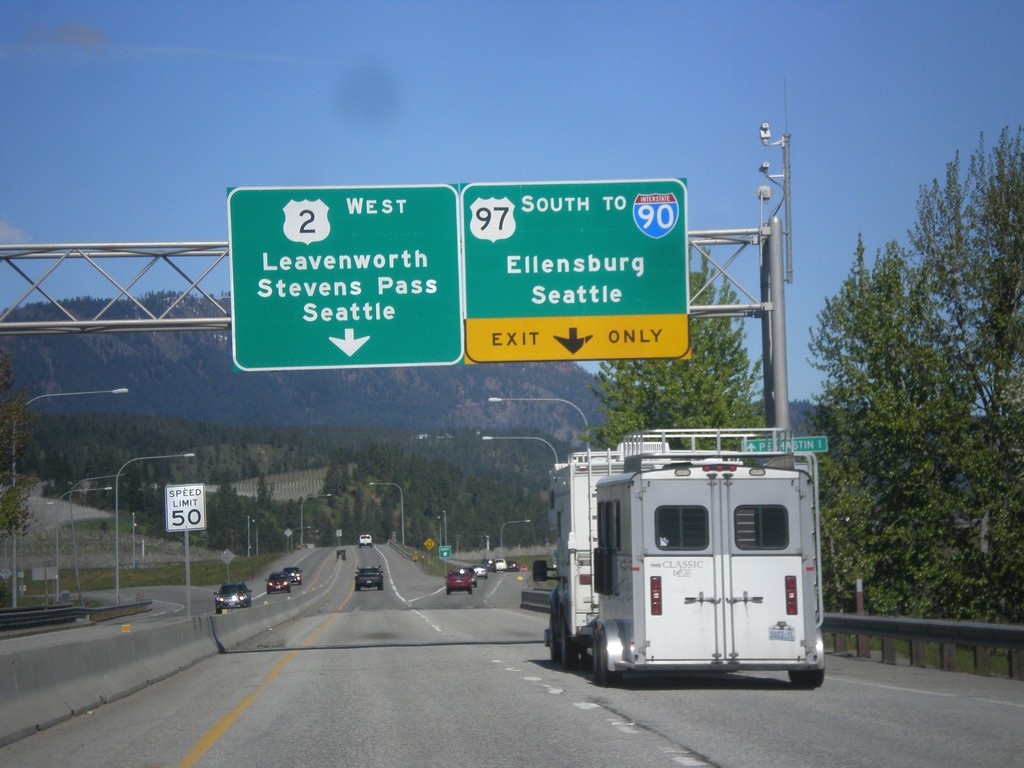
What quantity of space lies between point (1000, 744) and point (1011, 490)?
84.5ft

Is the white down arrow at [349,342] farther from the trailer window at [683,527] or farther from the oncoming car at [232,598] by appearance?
the oncoming car at [232,598]

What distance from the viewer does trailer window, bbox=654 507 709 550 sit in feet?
50.8

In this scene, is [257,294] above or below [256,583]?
above

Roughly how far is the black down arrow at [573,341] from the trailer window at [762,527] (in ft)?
22.3

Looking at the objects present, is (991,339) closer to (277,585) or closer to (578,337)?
(578,337)

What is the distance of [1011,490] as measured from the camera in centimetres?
3453

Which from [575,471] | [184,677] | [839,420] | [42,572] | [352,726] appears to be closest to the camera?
[352,726]

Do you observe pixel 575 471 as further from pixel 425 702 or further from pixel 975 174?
pixel 975 174

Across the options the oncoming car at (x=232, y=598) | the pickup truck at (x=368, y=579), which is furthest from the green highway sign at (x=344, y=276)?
the pickup truck at (x=368, y=579)

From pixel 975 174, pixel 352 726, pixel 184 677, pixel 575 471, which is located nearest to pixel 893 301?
pixel 975 174

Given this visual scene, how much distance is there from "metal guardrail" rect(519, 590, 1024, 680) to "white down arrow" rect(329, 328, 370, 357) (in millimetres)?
8857

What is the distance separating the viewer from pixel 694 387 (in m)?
48.5

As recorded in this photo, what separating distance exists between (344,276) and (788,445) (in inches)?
351

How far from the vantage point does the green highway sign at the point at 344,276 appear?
22.1 m
